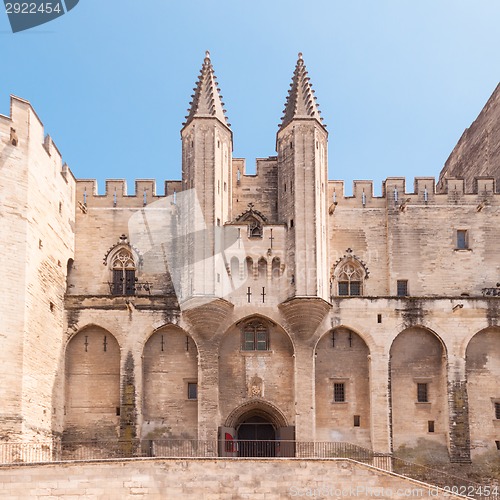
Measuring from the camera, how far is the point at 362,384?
37.4 m

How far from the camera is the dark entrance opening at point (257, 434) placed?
37312mm

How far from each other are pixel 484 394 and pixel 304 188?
11.2m

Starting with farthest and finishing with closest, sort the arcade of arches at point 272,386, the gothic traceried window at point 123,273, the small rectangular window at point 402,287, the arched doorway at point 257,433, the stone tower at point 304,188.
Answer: the small rectangular window at point 402,287
the gothic traceried window at point 123,273
the stone tower at point 304,188
the arcade of arches at point 272,386
the arched doorway at point 257,433

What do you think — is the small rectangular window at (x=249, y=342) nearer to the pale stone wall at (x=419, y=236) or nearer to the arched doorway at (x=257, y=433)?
the arched doorway at (x=257, y=433)

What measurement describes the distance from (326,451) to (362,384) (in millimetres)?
3148

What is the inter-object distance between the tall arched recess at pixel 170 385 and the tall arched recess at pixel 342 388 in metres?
5.14

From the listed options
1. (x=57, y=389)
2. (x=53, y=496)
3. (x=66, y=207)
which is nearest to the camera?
(x=53, y=496)

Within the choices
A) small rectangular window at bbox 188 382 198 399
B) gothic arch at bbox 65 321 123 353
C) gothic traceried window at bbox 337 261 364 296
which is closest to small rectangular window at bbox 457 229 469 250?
gothic traceried window at bbox 337 261 364 296

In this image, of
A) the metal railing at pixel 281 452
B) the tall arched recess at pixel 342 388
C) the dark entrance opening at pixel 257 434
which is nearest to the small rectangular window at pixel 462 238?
the tall arched recess at pixel 342 388

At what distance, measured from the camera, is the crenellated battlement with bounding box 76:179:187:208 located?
39906mm

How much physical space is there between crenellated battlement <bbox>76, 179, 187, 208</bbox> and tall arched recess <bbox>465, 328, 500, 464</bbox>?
14462 millimetres

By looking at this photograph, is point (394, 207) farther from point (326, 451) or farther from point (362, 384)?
point (326, 451)

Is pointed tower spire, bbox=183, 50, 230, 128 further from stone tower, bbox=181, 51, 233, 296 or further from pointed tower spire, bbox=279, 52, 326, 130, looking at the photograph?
pointed tower spire, bbox=279, 52, 326, 130

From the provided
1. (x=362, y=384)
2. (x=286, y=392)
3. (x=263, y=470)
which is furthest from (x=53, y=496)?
(x=362, y=384)
